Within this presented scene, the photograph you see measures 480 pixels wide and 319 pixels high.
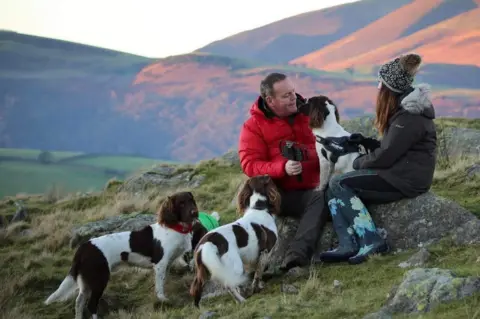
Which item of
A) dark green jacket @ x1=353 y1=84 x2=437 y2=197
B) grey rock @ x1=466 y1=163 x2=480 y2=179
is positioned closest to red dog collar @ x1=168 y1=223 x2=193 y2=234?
dark green jacket @ x1=353 y1=84 x2=437 y2=197

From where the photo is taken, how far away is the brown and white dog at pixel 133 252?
7.75 m

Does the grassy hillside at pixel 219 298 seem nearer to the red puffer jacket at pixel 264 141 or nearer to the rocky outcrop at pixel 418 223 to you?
the rocky outcrop at pixel 418 223

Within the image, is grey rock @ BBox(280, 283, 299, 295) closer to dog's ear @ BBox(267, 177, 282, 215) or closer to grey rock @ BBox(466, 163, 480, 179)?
dog's ear @ BBox(267, 177, 282, 215)

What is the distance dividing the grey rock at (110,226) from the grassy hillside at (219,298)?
Result: 13.0 inches

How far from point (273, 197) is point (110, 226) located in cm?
533

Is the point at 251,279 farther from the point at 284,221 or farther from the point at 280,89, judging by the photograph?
the point at 280,89

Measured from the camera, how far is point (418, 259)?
23.2ft

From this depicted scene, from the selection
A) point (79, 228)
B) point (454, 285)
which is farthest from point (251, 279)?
point (79, 228)

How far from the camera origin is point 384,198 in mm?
8133

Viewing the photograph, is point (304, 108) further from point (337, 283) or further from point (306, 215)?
point (337, 283)

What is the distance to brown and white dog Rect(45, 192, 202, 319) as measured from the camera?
7.75 metres

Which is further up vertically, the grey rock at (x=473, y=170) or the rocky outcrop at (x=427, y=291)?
the rocky outcrop at (x=427, y=291)

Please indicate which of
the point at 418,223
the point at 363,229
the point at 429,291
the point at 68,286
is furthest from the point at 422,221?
the point at 68,286

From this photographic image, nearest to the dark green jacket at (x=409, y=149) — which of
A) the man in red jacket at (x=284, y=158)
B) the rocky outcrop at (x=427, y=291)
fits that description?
the man in red jacket at (x=284, y=158)
